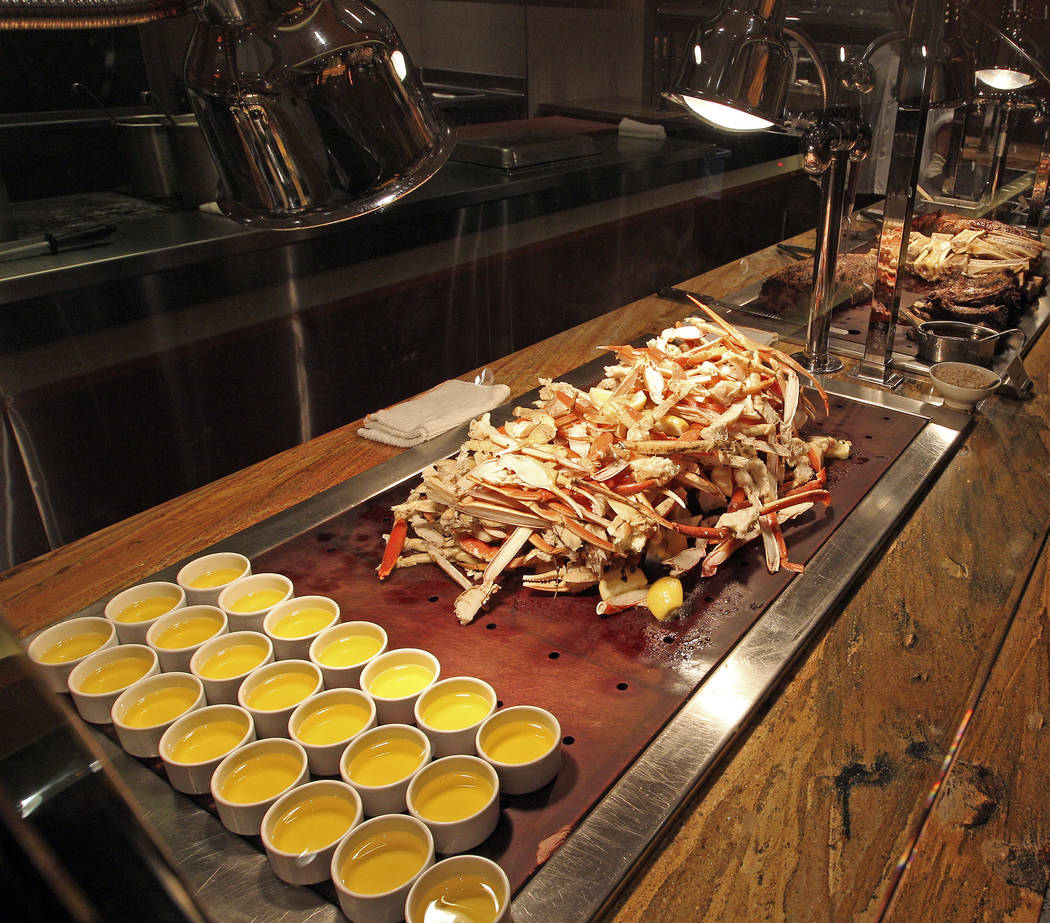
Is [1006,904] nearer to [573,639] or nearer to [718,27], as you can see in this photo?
[573,639]

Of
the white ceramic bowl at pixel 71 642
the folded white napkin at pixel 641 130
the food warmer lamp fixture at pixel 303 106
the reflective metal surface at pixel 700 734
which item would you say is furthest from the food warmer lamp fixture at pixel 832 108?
the folded white napkin at pixel 641 130

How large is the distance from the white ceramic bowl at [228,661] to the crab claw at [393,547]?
0.23m

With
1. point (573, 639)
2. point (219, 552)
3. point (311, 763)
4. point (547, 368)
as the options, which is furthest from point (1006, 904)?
point (547, 368)

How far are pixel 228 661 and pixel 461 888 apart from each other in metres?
0.46

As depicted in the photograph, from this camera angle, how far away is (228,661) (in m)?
1.05

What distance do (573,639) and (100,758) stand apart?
34.5 inches

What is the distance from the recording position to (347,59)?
0.58 metres

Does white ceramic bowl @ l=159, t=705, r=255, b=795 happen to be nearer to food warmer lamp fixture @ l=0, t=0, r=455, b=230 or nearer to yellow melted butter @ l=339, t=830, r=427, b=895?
yellow melted butter @ l=339, t=830, r=427, b=895

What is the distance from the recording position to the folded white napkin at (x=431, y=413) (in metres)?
1.64

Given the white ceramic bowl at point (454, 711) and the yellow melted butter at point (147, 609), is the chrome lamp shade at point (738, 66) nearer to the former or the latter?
the white ceramic bowl at point (454, 711)

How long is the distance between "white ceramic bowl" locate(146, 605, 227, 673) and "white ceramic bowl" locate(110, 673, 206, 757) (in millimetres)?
55

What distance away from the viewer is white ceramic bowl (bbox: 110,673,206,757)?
928 millimetres

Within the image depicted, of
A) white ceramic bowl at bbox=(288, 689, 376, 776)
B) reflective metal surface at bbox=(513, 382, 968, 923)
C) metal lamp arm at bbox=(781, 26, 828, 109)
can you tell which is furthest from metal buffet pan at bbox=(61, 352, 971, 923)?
metal lamp arm at bbox=(781, 26, 828, 109)

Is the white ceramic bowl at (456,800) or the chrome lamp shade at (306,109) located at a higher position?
the chrome lamp shade at (306,109)
